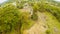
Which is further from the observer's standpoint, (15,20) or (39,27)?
(39,27)

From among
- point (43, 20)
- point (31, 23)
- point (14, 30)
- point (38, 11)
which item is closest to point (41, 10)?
point (38, 11)

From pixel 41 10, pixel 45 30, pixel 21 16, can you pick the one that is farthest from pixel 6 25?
pixel 41 10

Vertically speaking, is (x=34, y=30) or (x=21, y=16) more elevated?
(x=21, y=16)

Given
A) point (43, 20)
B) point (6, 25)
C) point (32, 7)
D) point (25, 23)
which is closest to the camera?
point (6, 25)

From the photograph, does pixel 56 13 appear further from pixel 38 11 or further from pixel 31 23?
pixel 31 23

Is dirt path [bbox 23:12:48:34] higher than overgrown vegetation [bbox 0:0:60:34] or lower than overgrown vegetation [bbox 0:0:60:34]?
lower

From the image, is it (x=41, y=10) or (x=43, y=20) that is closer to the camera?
(x=43, y=20)

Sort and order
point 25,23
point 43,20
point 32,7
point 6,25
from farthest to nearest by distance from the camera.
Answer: point 32,7 → point 43,20 → point 25,23 → point 6,25

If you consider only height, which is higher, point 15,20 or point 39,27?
point 15,20

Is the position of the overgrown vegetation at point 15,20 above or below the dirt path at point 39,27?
above
